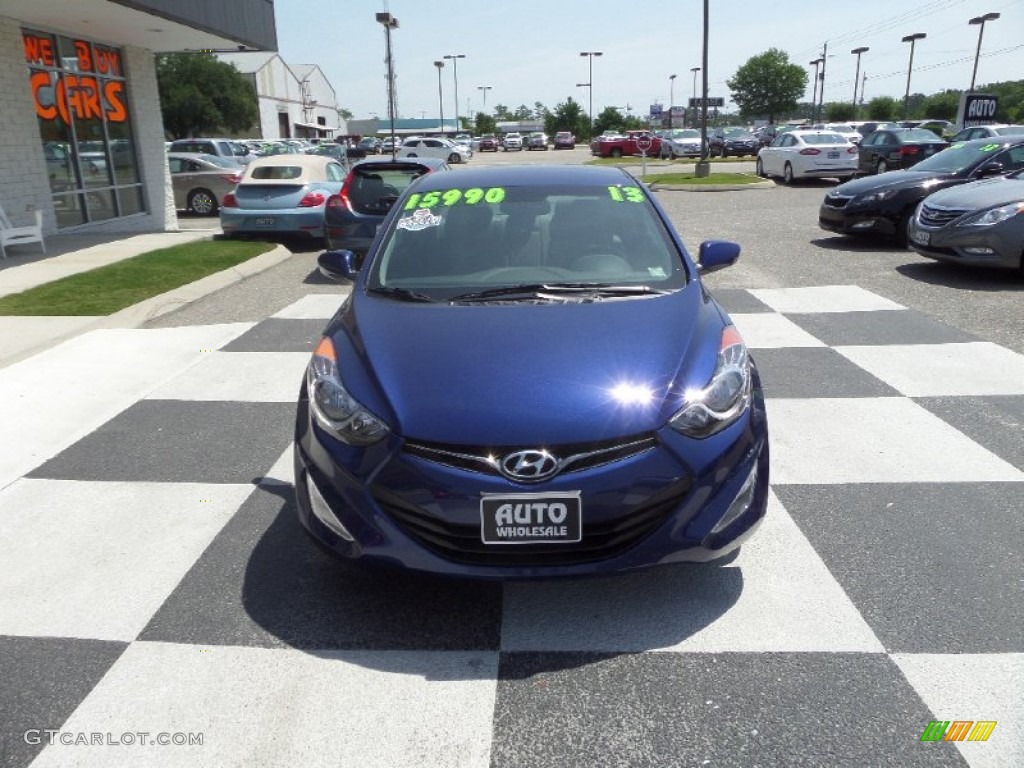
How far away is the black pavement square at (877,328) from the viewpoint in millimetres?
6875

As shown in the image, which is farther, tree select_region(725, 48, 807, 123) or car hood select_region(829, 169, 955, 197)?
tree select_region(725, 48, 807, 123)

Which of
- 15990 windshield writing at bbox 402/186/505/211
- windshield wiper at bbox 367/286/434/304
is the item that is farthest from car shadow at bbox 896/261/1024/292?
windshield wiper at bbox 367/286/434/304

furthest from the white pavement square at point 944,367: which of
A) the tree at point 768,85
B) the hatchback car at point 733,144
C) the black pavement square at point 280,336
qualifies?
the tree at point 768,85

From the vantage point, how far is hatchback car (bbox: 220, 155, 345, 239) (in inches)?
505

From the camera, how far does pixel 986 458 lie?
175 inches

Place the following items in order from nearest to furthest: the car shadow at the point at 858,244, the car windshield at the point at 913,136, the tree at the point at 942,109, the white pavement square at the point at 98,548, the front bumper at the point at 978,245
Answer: the white pavement square at the point at 98,548 < the front bumper at the point at 978,245 < the car shadow at the point at 858,244 < the car windshield at the point at 913,136 < the tree at the point at 942,109

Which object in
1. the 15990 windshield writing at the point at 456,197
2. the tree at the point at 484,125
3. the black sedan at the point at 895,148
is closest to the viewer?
the 15990 windshield writing at the point at 456,197

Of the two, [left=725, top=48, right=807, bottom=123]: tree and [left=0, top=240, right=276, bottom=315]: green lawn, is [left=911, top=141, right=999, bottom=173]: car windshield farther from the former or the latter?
[left=725, top=48, right=807, bottom=123]: tree

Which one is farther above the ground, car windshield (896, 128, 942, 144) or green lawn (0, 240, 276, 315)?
car windshield (896, 128, 942, 144)

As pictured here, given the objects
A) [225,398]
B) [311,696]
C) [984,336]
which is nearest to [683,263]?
[311,696]

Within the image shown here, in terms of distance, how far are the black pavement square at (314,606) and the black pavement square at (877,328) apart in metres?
4.78

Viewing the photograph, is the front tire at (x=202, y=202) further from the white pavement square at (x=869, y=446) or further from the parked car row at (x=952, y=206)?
the white pavement square at (x=869, y=446)

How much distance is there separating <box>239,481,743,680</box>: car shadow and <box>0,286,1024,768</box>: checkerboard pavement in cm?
1

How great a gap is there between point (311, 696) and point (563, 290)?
77.9 inches
